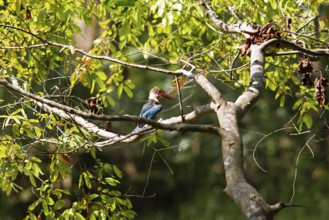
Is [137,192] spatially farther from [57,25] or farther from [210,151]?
[57,25]

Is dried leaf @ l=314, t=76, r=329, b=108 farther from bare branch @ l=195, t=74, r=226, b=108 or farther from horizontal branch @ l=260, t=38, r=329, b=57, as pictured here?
bare branch @ l=195, t=74, r=226, b=108

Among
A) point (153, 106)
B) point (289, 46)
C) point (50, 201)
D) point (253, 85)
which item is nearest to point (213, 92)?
point (253, 85)

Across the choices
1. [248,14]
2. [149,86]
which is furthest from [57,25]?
[149,86]

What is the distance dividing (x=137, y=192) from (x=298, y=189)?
7.68ft

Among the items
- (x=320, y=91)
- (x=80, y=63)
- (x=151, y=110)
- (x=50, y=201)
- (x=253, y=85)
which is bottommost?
(x=50, y=201)

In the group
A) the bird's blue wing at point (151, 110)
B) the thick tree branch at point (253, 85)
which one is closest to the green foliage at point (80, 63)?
the bird's blue wing at point (151, 110)

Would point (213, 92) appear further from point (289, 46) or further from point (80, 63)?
point (80, 63)

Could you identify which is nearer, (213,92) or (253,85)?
(213,92)

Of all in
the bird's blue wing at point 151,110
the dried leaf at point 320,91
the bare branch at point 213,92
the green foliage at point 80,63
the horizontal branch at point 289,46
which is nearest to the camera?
the bare branch at point 213,92

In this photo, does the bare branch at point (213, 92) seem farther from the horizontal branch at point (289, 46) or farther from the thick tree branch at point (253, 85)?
the horizontal branch at point (289, 46)

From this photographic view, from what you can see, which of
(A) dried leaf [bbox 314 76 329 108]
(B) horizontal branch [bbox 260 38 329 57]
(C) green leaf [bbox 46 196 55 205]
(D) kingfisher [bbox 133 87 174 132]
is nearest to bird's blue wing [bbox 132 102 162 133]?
(D) kingfisher [bbox 133 87 174 132]

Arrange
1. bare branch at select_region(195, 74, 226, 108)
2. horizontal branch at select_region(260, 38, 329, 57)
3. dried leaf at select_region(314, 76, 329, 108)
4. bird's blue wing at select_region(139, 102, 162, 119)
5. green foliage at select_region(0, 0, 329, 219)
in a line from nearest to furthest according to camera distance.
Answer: bare branch at select_region(195, 74, 226, 108) < horizontal branch at select_region(260, 38, 329, 57) < dried leaf at select_region(314, 76, 329, 108) < green foliage at select_region(0, 0, 329, 219) < bird's blue wing at select_region(139, 102, 162, 119)

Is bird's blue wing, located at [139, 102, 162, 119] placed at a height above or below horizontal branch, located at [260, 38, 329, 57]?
below

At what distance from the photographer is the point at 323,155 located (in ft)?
36.8
